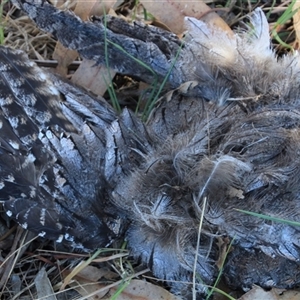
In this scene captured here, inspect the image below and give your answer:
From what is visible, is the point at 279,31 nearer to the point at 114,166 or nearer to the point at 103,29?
the point at 103,29

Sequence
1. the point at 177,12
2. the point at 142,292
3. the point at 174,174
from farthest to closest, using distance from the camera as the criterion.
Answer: the point at 177,12, the point at 142,292, the point at 174,174

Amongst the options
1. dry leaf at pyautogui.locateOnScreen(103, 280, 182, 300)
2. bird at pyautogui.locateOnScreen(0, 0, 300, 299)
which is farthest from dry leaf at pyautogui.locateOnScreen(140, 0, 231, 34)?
dry leaf at pyautogui.locateOnScreen(103, 280, 182, 300)

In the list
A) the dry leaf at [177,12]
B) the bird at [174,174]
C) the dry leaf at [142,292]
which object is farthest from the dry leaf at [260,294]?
the dry leaf at [177,12]

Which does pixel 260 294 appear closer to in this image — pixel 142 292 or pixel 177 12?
pixel 142 292

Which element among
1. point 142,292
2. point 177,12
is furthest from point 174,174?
point 177,12

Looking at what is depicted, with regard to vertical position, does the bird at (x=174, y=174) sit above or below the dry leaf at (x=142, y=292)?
above

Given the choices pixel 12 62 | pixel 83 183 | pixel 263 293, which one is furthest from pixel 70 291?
pixel 12 62

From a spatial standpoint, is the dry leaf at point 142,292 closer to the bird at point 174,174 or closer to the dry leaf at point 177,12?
the bird at point 174,174

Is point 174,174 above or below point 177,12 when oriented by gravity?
below
